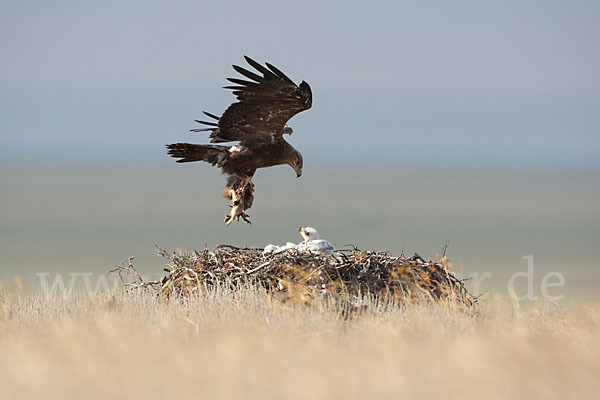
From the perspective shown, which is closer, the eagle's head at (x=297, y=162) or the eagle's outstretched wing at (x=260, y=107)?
the eagle's outstretched wing at (x=260, y=107)

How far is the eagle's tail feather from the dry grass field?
1920mm

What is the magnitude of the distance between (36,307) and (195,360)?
357 centimetres

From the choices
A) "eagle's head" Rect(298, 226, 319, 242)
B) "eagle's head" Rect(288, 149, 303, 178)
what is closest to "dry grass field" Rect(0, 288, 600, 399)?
"eagle's head" Rect(298, 226, 319, 242)

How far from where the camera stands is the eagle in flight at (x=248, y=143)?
393 inches

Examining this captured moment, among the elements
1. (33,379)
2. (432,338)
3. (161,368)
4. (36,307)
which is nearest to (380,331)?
(432,338)

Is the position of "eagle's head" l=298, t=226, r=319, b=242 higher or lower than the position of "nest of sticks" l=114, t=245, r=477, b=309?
higher

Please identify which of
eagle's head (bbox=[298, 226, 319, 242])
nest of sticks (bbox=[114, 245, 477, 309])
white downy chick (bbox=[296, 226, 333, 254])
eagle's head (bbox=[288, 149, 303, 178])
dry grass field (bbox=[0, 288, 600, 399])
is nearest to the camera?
dry grass field (bbox=[0, 288, 600, 399])

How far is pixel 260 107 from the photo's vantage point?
33.0ft

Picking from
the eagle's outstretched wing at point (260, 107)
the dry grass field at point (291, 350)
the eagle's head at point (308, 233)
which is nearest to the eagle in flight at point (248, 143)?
the eagle's outstretched wing at point (260, 107)

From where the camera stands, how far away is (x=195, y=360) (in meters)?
6.43

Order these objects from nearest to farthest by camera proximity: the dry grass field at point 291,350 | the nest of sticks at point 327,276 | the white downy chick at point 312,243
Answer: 1. the dry grass field at point 291,350
2. the nest of sticks at point 327,276
3. the white downy chick at point 312,243

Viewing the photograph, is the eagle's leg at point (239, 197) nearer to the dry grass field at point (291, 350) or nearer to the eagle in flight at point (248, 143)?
the eagle in flight at point (248, 143)

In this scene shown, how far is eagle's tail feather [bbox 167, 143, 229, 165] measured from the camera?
10133mm

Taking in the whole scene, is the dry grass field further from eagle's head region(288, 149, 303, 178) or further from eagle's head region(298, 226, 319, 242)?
eagle's head region(288, 149, 303, 178)
